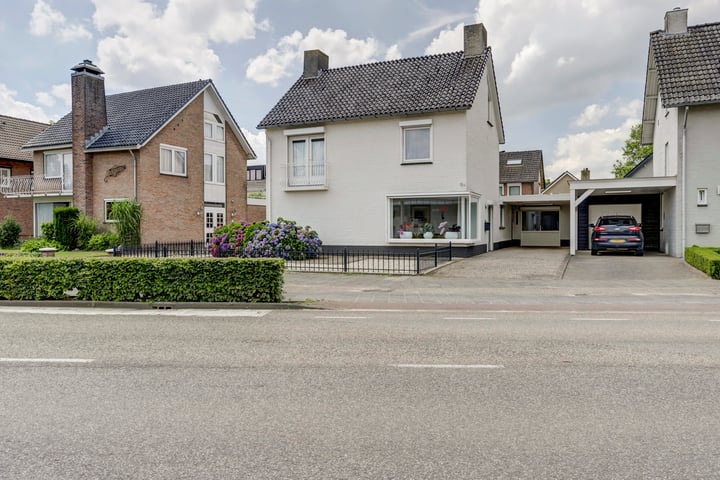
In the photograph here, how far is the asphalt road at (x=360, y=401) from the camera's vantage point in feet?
11.8

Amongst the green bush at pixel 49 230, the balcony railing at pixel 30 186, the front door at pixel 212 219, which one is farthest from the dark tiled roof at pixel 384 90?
the balcony railing at pixel 30 186

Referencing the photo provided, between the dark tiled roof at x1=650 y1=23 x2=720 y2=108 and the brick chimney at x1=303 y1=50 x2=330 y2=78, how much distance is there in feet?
47.9

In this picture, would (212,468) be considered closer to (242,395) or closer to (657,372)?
(242,395)

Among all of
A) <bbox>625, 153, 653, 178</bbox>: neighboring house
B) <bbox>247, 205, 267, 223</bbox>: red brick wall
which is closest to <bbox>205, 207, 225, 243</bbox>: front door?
<bbox>247, 205, 267, 223</bbox>: red brick wall

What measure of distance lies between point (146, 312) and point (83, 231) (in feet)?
62.5

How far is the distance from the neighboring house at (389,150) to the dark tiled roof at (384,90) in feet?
0.16

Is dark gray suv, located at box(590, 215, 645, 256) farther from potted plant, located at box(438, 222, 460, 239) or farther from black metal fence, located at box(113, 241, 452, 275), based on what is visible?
black metal fence, located at box(113, 241, 452, 275)

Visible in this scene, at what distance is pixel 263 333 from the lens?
7879 millimetres

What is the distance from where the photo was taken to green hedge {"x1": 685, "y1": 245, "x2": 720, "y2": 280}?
566 inches

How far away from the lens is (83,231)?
2634cm

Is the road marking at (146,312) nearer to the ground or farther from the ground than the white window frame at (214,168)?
nearer to the ground

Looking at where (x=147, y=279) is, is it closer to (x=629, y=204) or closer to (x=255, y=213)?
(x=629, y=204)

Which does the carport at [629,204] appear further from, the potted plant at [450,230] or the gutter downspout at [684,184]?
the potted plant at [450,230]

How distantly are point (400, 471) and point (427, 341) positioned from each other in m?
3.86
